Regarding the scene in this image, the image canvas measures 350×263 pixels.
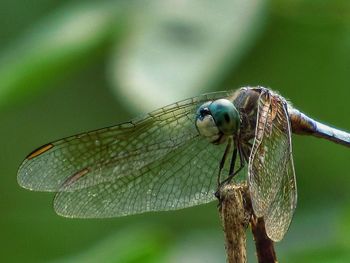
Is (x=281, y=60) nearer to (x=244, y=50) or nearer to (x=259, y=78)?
(x=259, y=78)

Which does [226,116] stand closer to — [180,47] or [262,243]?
[262,243]

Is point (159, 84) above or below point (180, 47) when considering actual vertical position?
below

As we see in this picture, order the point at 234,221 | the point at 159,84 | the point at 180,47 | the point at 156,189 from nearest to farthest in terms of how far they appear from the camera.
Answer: the point at 234,221 → the point at 156,189 → the point at 159,84 → the point at 180,47

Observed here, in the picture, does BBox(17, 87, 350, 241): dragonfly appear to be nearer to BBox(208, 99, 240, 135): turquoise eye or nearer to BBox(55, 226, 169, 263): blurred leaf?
BBox(208, 99, 240, 135): turquoise eye

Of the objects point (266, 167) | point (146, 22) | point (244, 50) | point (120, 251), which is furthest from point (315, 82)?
point (266, 167)

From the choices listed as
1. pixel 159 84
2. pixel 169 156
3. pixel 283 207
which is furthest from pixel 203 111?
pixel 159 84
